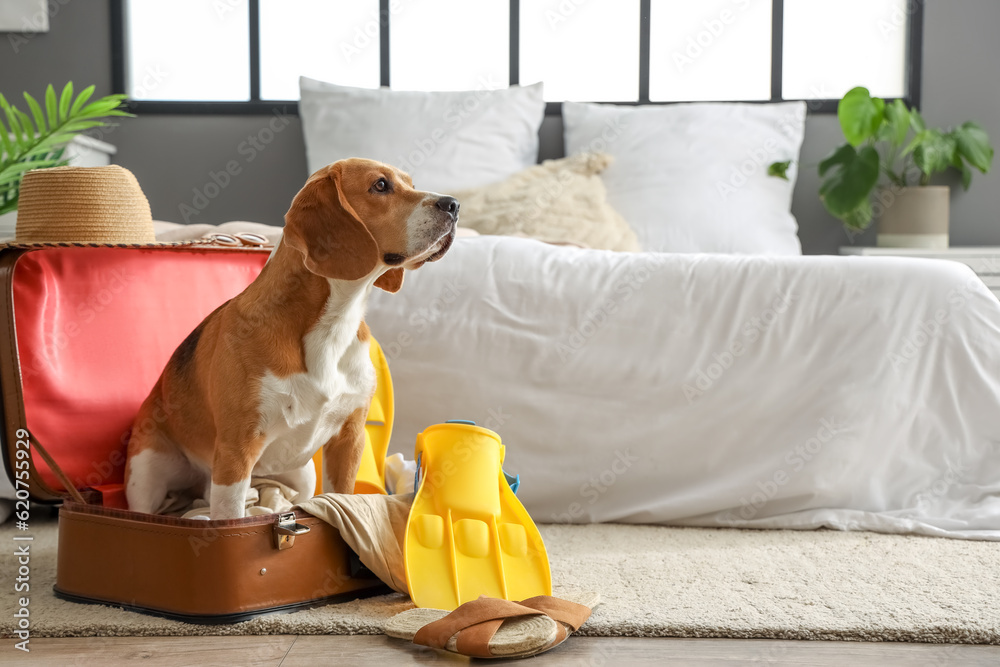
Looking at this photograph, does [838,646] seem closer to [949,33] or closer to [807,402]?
[807,402]

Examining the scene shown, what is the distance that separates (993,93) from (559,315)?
2783mm

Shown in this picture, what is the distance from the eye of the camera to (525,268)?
1.82 meters

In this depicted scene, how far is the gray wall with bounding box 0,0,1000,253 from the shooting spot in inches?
136

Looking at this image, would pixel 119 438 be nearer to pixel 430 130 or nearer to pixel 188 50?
pixel 430 130

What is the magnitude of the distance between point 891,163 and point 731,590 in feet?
8.70

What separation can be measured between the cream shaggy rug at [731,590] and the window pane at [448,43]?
8.28 feet

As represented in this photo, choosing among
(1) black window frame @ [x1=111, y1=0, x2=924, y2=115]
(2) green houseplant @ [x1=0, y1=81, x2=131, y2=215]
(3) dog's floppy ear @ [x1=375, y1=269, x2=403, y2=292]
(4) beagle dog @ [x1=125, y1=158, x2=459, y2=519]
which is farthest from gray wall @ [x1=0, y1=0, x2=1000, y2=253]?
(4) beagle dog @ [x1=125, y1=158, x2=459, y2=519]

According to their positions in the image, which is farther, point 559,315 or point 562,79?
point 562,79

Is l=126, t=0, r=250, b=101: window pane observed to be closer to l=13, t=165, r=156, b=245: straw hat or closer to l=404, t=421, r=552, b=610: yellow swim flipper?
l=13, t=165, r=156, b=245: straw hat

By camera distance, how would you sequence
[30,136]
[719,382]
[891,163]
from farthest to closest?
[891,163] < [30,136] < [719,382]

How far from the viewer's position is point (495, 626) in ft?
3.57

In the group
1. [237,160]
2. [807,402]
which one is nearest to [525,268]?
[807,402]

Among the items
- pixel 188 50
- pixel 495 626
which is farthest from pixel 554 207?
pixel 188 50

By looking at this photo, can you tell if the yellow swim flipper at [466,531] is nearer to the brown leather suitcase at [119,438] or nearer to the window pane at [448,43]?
the brown leather suitcase at [119,438]
